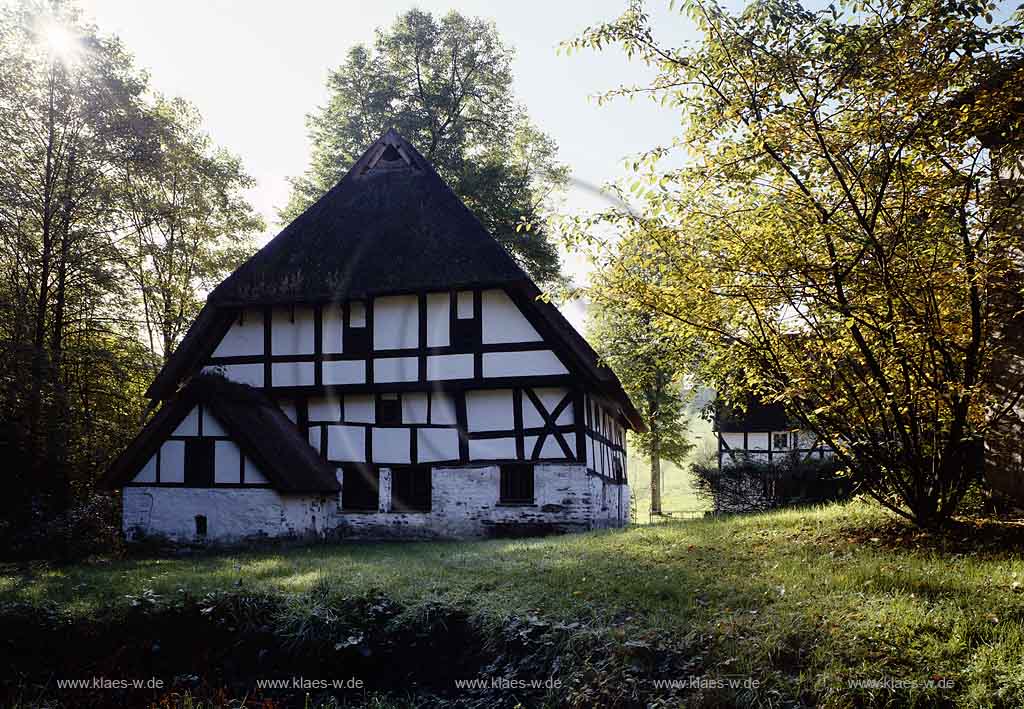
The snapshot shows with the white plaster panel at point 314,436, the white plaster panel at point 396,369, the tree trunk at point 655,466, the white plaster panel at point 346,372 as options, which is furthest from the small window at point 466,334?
the tree trunk at point 655,466

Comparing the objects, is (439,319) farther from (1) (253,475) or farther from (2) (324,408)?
(1) (253,475)

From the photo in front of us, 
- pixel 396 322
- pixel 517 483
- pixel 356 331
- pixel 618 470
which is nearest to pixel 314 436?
pixel 356 331

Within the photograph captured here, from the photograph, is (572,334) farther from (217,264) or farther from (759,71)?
(217,264)

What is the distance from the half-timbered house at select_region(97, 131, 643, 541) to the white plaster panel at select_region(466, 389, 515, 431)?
36mm

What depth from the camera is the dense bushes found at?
886 inches

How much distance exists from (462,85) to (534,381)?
1624 cm

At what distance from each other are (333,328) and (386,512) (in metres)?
4.67

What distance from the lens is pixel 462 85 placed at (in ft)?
97.1

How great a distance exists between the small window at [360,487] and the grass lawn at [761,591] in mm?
5857

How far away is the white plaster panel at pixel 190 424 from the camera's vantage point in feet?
56.9

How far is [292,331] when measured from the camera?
764 inches

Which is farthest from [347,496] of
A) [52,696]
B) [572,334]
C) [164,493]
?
[52,696]

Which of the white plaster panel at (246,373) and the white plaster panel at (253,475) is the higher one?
the white plaster panel at (246,373)

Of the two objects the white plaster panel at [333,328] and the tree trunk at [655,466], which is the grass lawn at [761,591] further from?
the tree trunk at [655,466]
